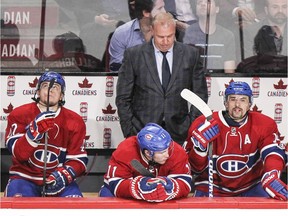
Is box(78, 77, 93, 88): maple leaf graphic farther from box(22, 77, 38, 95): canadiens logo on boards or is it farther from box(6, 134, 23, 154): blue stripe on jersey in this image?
box(6, 134, 23, 154): blue stripe on jersey

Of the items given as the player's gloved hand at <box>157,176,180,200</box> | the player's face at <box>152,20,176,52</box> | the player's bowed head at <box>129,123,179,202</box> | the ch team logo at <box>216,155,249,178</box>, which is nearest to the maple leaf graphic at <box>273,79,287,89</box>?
the player's face at <box>152,20,176,52</box>

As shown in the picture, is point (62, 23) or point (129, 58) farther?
point (62, 23)

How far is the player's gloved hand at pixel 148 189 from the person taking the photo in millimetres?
4154

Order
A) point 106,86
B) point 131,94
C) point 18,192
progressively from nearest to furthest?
1. point 18,192
2. point 131,94
3. point 106,86

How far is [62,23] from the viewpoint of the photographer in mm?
6312

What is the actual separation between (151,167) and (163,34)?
3.94 ft

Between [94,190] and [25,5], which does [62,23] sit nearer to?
[25,5]

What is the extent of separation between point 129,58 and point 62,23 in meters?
0.80

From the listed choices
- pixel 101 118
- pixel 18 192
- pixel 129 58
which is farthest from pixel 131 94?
pixel 18 192

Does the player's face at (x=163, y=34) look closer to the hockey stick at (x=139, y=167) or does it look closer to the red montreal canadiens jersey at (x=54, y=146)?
the red montreal canadiens jersey at (x=54, y=146)

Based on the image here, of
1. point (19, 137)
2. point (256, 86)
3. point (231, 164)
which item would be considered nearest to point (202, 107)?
point (231, 164)

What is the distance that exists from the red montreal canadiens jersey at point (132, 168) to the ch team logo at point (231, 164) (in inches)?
21.7

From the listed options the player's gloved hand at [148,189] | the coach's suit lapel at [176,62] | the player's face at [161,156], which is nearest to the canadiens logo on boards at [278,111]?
the coach's suit lapel at [176,62]

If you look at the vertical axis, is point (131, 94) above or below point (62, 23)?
below
